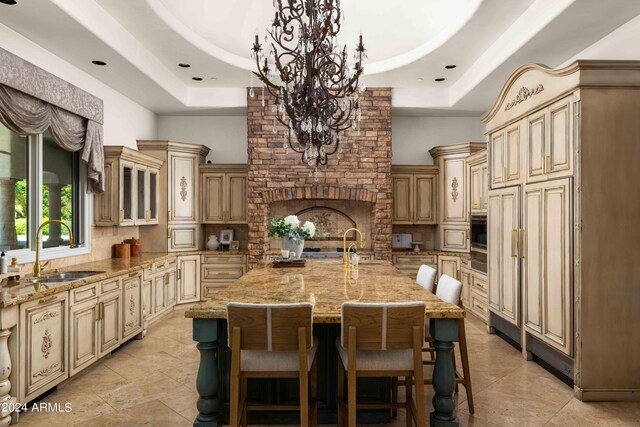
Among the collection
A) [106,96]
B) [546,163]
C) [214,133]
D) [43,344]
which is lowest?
[43,344]

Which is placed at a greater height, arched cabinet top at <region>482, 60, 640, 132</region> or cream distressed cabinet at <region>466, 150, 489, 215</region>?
arched cabinet top at <region>482, 60, 640, 132</region>

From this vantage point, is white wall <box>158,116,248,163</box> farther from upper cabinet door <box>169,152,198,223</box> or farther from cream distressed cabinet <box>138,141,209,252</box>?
upper cabinet door <box>169,152,198,223</box>

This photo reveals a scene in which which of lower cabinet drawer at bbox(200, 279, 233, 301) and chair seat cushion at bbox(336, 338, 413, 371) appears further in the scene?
lower cabinet drawer at bbox(200, 279, 233, 301)

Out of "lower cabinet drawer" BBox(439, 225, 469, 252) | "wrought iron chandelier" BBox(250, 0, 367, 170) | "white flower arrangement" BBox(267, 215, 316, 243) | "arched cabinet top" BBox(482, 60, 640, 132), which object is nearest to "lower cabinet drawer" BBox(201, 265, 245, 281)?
"white flower arrangement" BBox(267, 215, 316, 243)

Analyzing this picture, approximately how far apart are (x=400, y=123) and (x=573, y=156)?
14.3 ft

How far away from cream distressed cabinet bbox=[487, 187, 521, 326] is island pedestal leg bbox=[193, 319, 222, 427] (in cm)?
304

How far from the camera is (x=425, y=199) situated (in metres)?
6.99

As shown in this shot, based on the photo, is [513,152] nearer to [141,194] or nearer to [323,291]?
[323,291]

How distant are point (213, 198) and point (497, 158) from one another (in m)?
4.23

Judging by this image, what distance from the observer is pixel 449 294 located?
302 cm

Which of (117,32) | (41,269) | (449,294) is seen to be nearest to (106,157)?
(117,32)

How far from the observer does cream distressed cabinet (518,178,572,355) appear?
3340 mm

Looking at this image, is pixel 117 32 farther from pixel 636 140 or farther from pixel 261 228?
pixel 636 140

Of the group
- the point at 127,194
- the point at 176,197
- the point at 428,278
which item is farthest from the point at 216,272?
the point at 428,278
